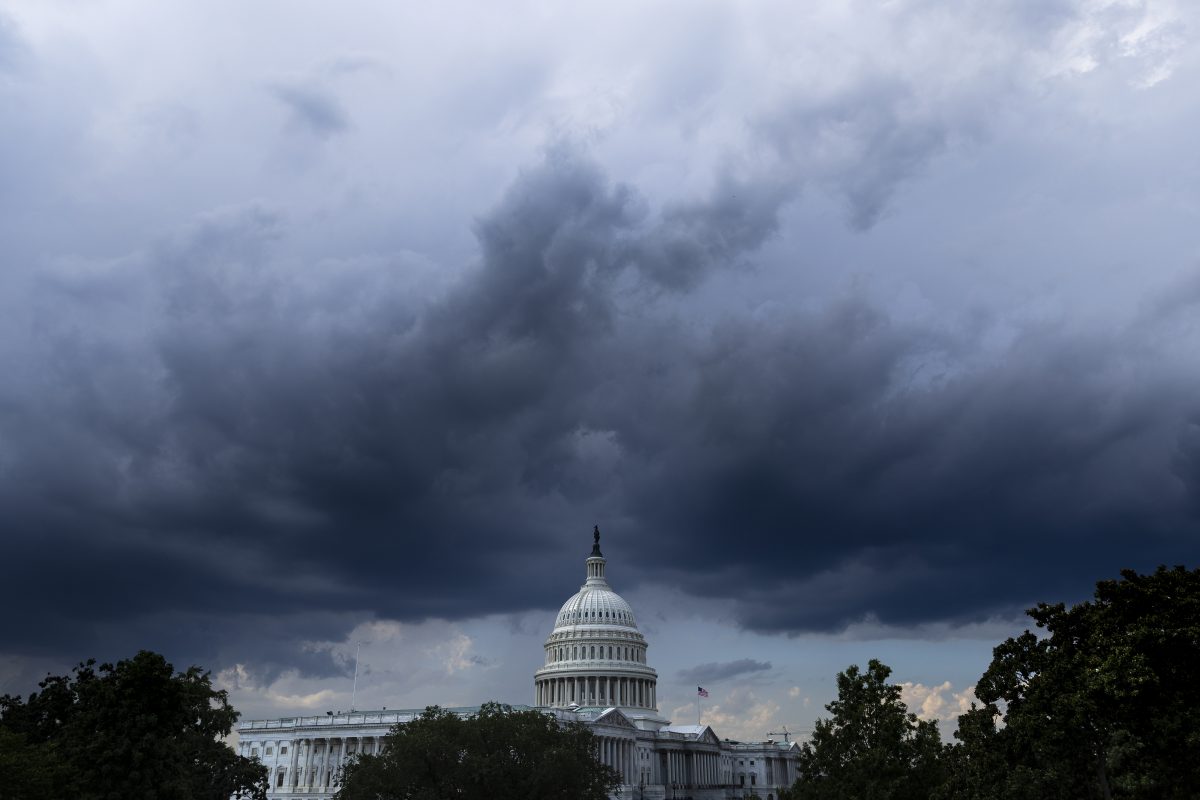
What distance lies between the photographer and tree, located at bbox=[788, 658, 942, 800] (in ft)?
243

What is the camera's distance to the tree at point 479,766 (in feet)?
288

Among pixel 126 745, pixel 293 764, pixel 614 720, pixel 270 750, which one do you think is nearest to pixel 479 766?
pixel 126 745

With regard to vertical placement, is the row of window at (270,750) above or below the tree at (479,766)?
above

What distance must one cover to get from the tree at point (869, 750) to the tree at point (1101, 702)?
8.04m

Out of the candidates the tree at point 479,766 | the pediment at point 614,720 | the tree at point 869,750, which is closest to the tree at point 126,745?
the tree at point 479,766

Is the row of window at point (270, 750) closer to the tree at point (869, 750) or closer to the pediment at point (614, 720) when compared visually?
the pediment at point (614, 720)

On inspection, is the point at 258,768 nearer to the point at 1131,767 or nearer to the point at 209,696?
the point at 209,696

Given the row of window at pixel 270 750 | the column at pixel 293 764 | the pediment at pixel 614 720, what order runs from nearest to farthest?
the pediment at pixel 614 720 → the column at pixel 293 764 → the row of window at pixel 270 750

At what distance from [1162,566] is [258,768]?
81.0 metres

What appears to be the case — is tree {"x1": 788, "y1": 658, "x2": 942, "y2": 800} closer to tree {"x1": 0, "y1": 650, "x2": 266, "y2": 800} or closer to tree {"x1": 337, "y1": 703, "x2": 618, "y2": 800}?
tree {"x1": 337, "y1": 703, "x2": 618, "y2": 800}

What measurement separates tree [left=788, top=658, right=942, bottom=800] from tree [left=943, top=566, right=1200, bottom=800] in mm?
8044

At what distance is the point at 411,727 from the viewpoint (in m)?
93.6

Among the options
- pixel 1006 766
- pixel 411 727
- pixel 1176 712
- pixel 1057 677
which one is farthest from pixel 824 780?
pixel 411 727

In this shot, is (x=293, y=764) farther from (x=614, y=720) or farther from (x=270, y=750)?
(x=614, y=720)
